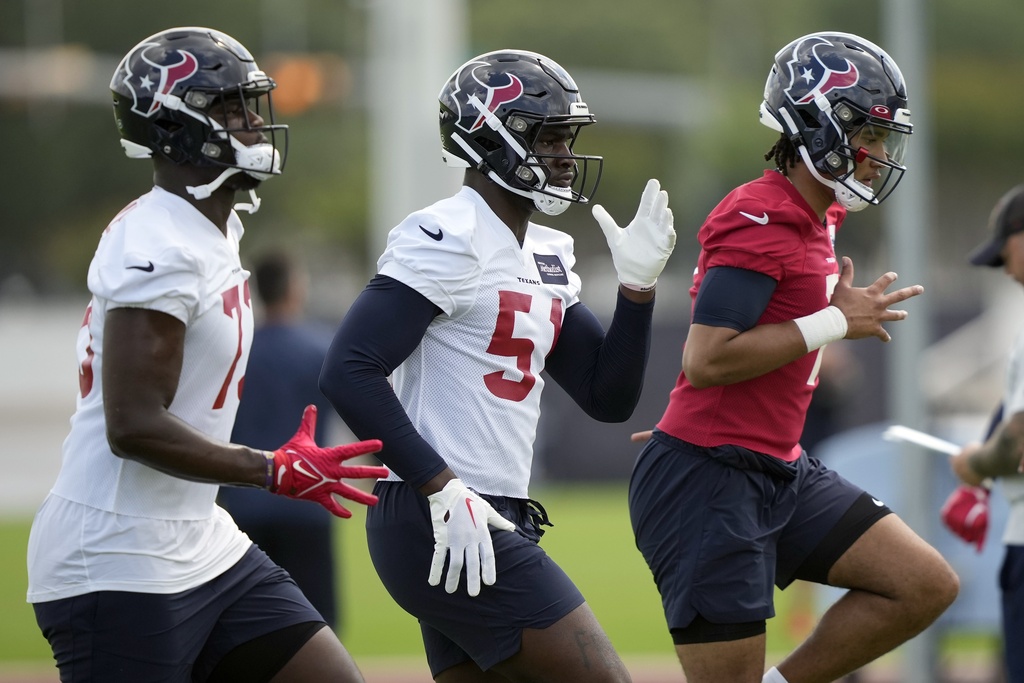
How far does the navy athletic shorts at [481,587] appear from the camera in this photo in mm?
3785

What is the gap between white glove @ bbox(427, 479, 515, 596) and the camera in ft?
12.3

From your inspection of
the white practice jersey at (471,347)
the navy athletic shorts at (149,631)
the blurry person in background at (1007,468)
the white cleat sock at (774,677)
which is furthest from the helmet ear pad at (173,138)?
the blurry person in background at (1007,468)

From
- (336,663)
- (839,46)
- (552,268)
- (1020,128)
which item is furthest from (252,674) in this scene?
(1020,128)

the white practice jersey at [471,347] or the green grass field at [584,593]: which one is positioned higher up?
the white practice jersey at [471,347]

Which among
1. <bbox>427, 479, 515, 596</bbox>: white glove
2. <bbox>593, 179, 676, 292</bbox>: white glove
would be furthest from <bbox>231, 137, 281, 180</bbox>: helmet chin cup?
<bbox>427, 479, 515, 596</bbox>: white glove

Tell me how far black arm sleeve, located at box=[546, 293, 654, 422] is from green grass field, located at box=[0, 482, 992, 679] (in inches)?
206

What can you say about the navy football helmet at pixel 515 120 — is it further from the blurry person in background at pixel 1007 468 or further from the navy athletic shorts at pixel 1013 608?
the navy athletic shorts at pixel 1013 608

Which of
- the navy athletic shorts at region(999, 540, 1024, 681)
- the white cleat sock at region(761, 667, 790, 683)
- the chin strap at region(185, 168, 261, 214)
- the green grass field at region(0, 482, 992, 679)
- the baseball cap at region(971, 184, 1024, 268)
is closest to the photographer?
the chin strap at region(185, 168, 261, 214)

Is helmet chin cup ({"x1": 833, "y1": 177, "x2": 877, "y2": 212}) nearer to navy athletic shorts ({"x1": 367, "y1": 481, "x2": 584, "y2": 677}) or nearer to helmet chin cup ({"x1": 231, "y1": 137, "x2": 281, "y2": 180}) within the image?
navy athletic shorts ({"x1": 367, "y1": 481, "x2": 584, "y2": 677})

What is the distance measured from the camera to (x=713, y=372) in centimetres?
412

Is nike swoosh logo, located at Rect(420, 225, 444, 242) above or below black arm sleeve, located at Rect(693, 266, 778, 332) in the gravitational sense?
above

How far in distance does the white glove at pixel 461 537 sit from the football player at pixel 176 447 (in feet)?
0.81

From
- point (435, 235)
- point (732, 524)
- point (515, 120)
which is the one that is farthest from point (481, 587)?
point (515, 120)

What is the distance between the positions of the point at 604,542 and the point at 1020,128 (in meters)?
44.4
